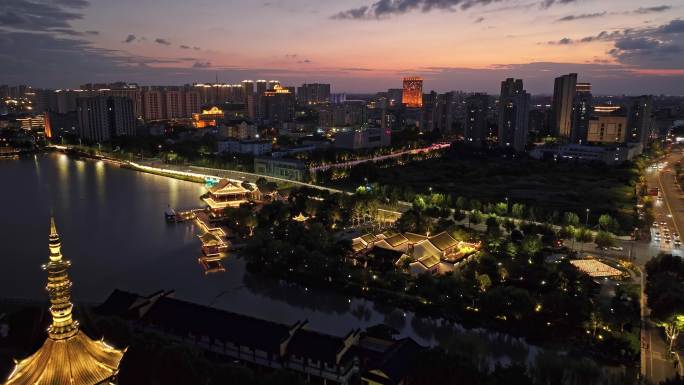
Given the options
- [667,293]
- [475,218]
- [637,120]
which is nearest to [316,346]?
[667,293]

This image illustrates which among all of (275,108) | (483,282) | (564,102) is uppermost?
(564,102)

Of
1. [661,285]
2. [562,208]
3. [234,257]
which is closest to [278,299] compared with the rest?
[234,257]

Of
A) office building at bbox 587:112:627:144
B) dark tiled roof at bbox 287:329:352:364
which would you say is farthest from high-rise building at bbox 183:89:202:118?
dark tiled roof at bbox 287:329:352:364

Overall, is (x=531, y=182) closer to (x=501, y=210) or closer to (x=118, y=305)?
(x=501, y=210)

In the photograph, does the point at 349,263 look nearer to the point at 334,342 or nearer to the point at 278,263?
the point at 278,263

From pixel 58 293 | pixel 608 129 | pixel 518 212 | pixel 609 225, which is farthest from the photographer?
pixel 608 129

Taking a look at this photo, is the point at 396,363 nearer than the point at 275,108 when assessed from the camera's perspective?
Yes

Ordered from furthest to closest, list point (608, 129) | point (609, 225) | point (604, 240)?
point (608, 129) < point (609, 225) < point (604, 240)
